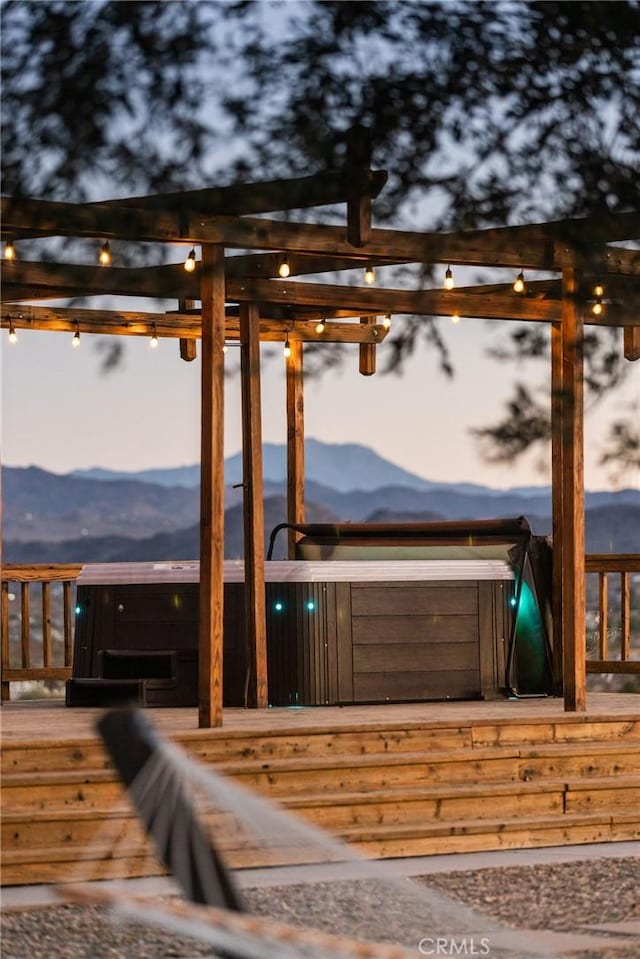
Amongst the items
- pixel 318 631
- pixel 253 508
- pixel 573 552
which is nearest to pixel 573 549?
pixel 573 552

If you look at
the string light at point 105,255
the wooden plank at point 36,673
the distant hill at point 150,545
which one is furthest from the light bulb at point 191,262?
the distant hill at point 150,545

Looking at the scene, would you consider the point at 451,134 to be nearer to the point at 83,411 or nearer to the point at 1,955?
the point at 1,955

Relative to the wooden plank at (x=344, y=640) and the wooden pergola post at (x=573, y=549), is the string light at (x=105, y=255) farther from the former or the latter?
the wooden plank at (x=344, y=640)

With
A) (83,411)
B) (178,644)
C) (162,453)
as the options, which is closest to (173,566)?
(178,644)

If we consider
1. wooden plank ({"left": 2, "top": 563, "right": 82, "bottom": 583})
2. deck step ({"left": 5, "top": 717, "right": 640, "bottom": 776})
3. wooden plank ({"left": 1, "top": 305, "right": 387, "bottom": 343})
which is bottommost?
deck step ({"left": 5, "top": 717, "right": 640, "bottom": 776})

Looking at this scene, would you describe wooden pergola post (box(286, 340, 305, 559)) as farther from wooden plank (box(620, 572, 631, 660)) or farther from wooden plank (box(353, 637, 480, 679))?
wooden plank (box(620, 572, 631, 660))

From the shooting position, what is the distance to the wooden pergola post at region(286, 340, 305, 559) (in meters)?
11.1

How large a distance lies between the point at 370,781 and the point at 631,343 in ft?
14.4

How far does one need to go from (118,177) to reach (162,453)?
1660cm

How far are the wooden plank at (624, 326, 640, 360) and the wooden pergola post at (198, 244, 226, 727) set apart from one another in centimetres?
382

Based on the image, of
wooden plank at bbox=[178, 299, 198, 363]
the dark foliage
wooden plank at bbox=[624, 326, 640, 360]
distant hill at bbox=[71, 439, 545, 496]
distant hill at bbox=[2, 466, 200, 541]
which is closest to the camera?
the dark foliage

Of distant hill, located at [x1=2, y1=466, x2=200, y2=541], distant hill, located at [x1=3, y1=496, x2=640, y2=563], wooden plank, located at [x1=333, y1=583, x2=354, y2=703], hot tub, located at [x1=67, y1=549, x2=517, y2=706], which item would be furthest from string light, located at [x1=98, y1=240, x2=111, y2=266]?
distant hill, located at [x1=2, y1=466, x2=200, y2=541]

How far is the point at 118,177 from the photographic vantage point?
5.38 meters

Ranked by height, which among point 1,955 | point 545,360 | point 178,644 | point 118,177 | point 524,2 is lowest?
point 1,955
